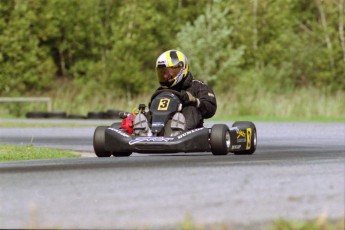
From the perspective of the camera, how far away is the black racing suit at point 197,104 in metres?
19.6

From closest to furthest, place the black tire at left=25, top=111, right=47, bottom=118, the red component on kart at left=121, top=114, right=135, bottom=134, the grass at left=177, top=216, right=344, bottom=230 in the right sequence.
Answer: the grass at left=177, top=216, right=344, bottom=230 < the red component on kart at left=121, top=114, right=135, bottom=134 < the black tire at left=25, top=111, right=47, bottom=118

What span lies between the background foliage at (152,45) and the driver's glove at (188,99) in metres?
38.8

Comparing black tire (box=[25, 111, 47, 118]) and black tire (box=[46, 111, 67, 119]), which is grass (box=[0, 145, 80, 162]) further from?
black tire (box=[25, 111, 47, 118])

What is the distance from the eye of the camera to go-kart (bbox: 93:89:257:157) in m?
18.6

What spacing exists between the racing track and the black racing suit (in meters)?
2.84

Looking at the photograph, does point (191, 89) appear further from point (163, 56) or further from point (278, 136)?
point (278, 136)

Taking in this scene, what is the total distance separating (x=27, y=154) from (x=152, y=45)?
165ft

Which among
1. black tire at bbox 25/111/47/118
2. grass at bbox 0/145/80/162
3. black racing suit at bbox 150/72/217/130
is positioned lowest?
black tire at bbox 25/111/47/118

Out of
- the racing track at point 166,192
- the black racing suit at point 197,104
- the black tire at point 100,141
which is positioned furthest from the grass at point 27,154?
the racing track at point 166,192

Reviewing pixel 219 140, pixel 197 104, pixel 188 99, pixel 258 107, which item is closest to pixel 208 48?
pixel 258 107

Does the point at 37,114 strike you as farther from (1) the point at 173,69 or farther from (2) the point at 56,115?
(1) the point at 173,69

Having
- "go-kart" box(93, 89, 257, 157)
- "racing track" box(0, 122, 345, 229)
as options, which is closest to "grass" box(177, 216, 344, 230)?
"racing track" box(0, 122, 345, 229)

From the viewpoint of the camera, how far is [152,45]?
230ft

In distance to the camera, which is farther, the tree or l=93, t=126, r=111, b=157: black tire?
the tree
